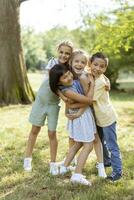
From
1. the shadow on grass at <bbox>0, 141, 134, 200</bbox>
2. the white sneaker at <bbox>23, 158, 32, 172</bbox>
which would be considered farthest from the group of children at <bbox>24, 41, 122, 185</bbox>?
the white sneaker at <bbox>23, 158, 32, 172</bbox>

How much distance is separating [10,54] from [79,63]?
9.36 metres

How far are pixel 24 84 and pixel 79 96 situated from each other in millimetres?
9716

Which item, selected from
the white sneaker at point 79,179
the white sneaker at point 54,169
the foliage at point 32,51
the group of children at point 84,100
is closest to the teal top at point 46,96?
the group of children at point 84,100

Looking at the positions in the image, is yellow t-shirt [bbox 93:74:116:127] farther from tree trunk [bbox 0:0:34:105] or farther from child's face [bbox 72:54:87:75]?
tree trunk [bbox 0:0:34:105]

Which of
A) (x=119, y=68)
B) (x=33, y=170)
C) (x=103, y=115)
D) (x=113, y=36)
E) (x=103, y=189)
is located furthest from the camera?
(x=119, y=68)

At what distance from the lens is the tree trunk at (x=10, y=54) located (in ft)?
49.8

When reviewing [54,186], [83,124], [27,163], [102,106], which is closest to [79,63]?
[102,106]

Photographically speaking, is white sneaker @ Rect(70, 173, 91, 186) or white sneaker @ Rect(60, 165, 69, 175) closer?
white sneaker @ Rect(70, 173, 91, 186)

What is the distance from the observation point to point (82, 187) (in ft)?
19.5

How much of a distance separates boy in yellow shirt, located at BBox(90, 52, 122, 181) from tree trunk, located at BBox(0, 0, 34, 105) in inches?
366

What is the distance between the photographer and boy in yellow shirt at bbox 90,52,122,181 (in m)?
6.12

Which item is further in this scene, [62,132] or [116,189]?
[62,132]

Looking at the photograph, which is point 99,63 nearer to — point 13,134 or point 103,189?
point 103,189

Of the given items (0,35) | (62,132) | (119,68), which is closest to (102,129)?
(62,132)
